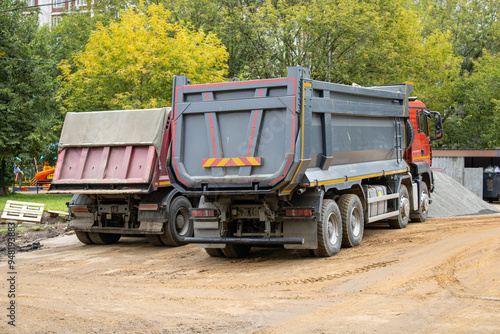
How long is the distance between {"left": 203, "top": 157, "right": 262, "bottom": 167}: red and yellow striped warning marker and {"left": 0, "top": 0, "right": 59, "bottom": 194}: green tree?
2223cm

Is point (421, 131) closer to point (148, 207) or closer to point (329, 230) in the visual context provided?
point (329, 230)

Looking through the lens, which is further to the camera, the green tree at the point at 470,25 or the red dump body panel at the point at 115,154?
the green tree at the point at 470,25

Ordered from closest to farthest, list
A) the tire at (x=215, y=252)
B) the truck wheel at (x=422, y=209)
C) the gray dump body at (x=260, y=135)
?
the gray dump body at (x=260, y=135)
the tire at (x=215, y=252)
the truck wheel at (x=422, y=209)

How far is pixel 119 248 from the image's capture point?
13.6 meters

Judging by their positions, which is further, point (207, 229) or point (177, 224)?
point (177, 224)

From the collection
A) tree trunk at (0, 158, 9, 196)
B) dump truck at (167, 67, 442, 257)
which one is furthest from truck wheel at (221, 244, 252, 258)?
tree trunk at (0, 158, 9, 196)

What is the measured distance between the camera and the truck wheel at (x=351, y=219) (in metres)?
11.8

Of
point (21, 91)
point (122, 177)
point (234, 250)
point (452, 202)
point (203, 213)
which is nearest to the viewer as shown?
point (203, 213)

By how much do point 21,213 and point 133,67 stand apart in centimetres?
725

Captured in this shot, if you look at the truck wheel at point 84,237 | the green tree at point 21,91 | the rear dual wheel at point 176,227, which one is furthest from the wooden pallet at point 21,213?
the green tree at point 21,91

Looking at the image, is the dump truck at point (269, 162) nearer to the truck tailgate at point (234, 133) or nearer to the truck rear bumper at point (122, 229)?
the truck tailgate at point (234, 133)

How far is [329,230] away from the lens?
11.3m

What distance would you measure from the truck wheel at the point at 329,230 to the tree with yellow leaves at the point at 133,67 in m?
13.3

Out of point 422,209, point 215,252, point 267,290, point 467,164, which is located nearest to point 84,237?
point 215,252
